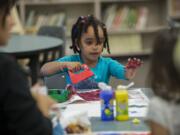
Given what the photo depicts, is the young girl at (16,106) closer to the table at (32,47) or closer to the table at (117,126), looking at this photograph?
the table at (117,126)

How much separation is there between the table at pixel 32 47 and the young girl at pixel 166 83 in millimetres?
2254

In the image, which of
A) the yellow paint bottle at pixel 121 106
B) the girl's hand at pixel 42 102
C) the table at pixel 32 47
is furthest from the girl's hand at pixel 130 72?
the table at pixel 32 47

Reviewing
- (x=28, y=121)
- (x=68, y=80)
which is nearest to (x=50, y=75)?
(x=68, y=80)

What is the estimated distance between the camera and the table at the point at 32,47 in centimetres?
358

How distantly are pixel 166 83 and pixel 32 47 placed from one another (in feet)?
8.38

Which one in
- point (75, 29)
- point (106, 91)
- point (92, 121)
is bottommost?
point (92, 121)

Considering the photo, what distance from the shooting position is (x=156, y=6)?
5.37m

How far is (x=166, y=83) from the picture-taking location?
1273 mm

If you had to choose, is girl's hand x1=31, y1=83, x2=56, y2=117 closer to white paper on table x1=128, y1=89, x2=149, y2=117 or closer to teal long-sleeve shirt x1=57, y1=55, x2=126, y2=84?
white paper on table x1=128, y1=89, x2=149, y2=117

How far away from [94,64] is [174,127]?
1503mm

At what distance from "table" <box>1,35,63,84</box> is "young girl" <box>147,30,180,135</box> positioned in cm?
225

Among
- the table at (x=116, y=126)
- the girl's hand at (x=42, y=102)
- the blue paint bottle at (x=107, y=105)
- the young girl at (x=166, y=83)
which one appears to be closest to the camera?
the young girl at (x=166, y=83)

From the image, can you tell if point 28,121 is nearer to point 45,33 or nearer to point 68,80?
point 68,80

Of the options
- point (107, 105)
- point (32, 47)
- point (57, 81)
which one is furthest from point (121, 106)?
point (32, 47)
